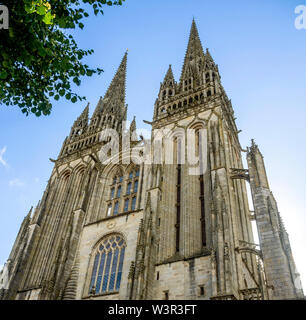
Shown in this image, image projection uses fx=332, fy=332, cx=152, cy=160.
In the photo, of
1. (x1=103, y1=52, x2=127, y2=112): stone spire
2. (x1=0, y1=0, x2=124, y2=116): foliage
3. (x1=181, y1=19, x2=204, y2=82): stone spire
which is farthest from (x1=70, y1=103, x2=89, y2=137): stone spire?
(x1=0, y1=0, x2=124, y2=116): foliage

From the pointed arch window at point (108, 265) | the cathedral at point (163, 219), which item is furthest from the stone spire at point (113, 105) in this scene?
the pointed arch window at point (108, 265)

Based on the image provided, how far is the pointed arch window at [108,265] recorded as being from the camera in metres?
20.1

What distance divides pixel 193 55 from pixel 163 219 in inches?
908

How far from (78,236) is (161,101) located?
15186 mm

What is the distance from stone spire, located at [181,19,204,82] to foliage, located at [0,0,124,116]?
81.5ft

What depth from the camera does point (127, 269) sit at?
1983cm

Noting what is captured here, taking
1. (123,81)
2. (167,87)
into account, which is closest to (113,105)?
(167,87)

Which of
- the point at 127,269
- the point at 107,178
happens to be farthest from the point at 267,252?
the point at 107,178

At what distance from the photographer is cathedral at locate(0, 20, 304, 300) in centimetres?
1709

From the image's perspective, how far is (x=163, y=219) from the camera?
2166cm

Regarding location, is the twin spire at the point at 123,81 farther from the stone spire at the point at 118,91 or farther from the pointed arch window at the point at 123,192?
the pointed arch window at the point at 123,192

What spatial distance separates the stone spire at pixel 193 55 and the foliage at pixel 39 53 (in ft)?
81.5
